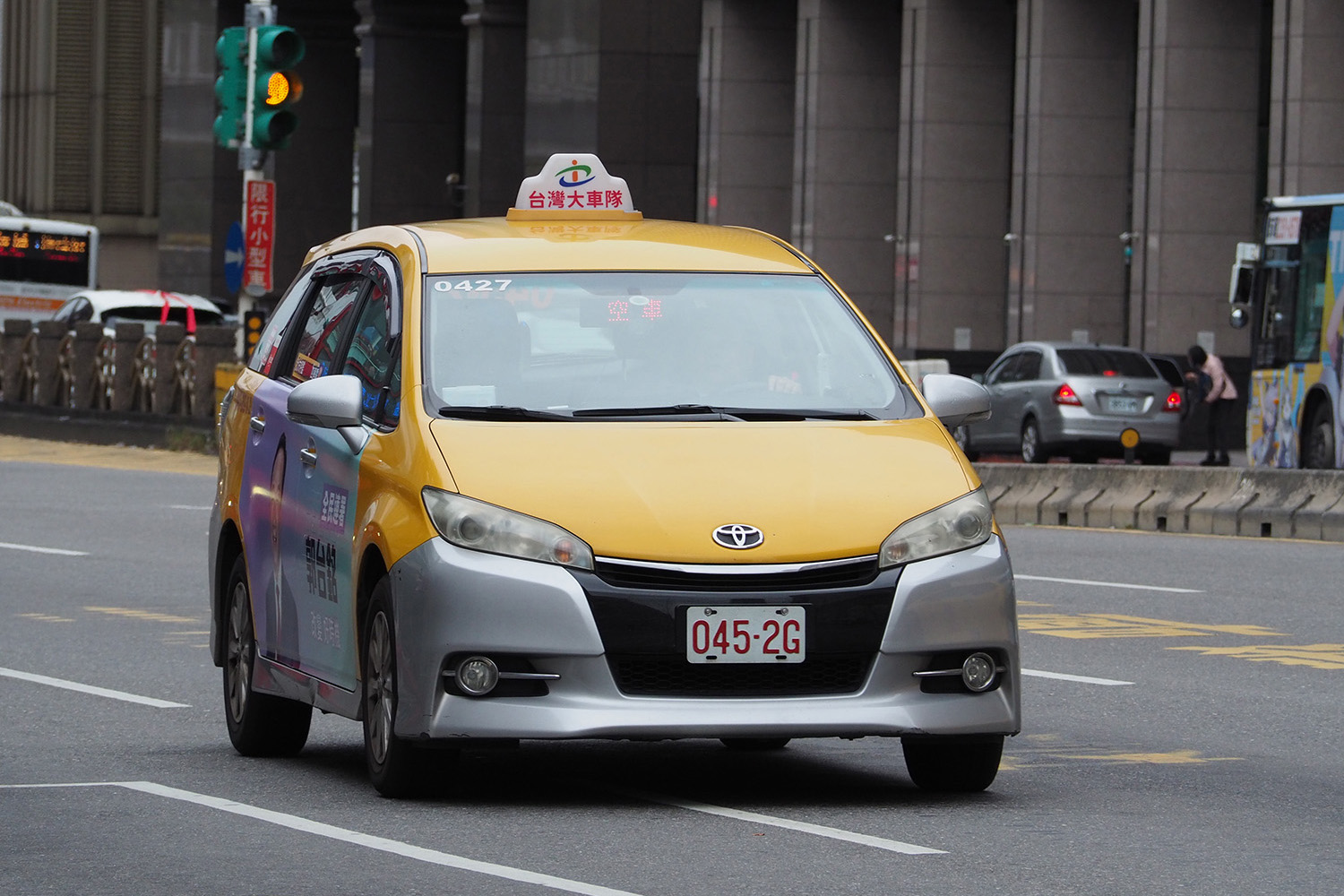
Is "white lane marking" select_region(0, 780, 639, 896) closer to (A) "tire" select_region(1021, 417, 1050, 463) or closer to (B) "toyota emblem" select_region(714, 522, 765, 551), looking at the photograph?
(B) "toyota emblem" select_region(714, 522, 765, 551)

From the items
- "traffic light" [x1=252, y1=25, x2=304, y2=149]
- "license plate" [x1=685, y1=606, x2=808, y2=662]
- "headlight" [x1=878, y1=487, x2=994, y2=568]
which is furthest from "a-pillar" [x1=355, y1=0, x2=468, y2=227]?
"license plate" [x1=685, y1=606, x2=808, y2=662]

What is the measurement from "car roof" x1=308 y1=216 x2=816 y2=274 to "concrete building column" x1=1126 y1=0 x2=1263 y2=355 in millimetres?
29656

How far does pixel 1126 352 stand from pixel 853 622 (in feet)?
89.8

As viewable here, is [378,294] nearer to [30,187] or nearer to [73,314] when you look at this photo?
[73,314]

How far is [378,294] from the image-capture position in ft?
28.6

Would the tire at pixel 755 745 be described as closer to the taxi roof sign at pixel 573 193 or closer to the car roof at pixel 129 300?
the taxi roof sign at pixel 573 193

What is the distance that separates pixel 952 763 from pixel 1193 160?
31116 millimetres

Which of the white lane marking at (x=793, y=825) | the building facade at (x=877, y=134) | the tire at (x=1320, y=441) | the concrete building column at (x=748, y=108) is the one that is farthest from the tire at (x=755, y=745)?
the concrete building column at (x=748, y=108)

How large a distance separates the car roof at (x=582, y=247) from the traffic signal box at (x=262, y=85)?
18.0 metres

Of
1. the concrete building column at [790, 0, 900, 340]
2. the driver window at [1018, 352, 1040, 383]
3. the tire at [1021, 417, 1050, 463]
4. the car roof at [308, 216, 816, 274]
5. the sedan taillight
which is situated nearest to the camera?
the car roof at [308, 216, 816, 274]

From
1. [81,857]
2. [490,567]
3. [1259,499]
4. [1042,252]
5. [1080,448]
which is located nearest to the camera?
[81,857]

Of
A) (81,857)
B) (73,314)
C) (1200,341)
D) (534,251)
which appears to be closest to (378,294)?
(534,251)

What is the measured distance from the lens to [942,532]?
299 inches

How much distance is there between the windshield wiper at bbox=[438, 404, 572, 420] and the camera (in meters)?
7.92
